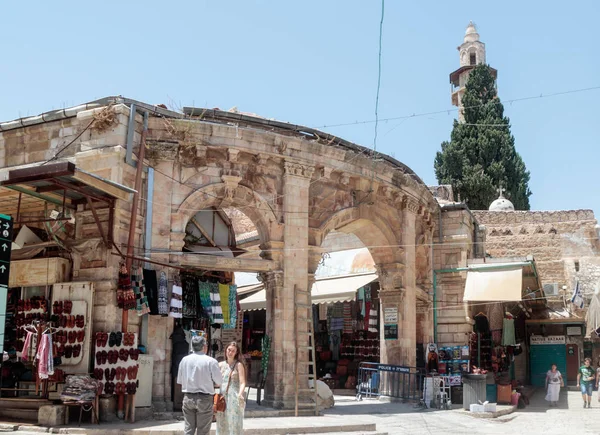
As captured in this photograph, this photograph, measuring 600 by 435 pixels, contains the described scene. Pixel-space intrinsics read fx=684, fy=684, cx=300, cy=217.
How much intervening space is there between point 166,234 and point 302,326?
360 centimetres

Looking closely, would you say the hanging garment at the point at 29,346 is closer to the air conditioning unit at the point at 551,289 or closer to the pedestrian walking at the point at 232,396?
the pedestrian walking at the point at 232,396

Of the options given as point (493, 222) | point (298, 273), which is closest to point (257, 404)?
point (298, 273)

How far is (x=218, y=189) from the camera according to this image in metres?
14.7

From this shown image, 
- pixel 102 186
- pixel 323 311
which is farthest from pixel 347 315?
pixel 102 186

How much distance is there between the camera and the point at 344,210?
16891 mm

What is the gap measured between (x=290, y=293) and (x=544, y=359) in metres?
20.6

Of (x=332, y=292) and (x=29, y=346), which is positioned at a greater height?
(x=332, y=292)

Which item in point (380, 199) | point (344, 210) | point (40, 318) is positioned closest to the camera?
point (40, 318)

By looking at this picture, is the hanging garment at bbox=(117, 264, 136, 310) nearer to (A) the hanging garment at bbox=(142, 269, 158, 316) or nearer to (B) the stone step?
(A) the hanging garment at bbox=(142, 269, 158, 316)

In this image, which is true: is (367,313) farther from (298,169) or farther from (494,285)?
(298,169)

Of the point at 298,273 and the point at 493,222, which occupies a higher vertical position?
the point at 493,222

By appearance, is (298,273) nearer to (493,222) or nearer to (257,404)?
(257,404)

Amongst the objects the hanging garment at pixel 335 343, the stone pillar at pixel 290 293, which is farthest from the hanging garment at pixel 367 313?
the stone pillar at pixel 290 293

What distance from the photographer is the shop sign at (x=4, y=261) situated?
10.4 meters
